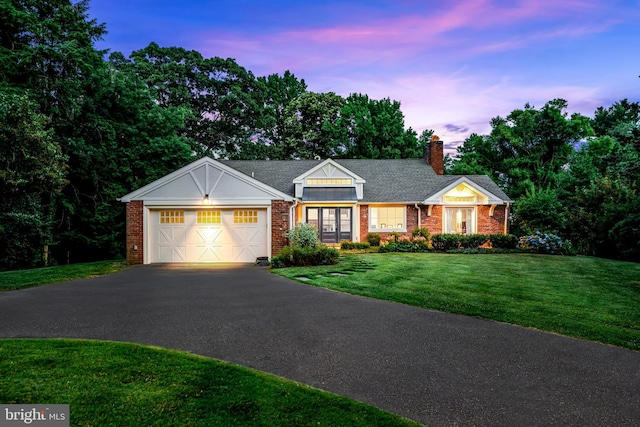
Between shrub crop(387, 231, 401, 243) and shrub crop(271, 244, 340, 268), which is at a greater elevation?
shrub crop(387, 231, 401, 243)

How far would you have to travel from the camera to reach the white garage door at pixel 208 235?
15.0 m

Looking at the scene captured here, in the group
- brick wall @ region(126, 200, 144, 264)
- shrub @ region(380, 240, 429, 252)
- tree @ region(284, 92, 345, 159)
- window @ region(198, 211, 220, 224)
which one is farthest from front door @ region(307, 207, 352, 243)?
tree @ region(284, 92, 345, 159)

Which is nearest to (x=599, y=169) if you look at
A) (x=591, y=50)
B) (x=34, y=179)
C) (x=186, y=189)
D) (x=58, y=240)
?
(x=591, y=50)

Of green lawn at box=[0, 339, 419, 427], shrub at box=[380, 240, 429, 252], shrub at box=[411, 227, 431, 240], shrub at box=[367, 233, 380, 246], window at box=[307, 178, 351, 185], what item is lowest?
green lawn at box=[0, 339, 419, 427]

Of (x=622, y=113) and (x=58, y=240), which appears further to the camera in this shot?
(x=622, y=113)

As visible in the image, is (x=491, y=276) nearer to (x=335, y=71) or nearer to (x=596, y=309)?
(x=596, y=309)

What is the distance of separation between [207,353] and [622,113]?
156ft

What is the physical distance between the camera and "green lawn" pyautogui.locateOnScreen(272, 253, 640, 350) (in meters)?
5.91

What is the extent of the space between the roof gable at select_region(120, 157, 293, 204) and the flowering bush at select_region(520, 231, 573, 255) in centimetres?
1223

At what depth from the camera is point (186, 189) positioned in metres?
14.8

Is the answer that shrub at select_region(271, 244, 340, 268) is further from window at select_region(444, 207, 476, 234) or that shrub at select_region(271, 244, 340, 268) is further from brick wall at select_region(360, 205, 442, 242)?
window at select_region(444, 207, 476, 234)

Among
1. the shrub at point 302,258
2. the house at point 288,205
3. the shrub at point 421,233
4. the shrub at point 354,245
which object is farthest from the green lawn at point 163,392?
the shrub at point 421,233

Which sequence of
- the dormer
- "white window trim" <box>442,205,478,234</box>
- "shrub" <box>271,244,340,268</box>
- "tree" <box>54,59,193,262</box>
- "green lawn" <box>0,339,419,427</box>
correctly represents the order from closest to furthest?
"green lawn" <box>0,339,419,427</box>, "shrub" <box>271,244,340,268</box>, "tree" <box>54,59,193,262</box>, the dormer, "white window trim" <box>442,205,478,234</box>

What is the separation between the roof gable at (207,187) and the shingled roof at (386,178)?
4631 mm
